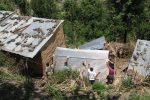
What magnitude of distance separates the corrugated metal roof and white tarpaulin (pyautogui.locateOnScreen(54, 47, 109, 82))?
3.11 ft

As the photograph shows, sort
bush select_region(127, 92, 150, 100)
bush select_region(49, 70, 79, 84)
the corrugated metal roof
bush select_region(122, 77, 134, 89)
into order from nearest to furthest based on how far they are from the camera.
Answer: bush select_region(127, 92, 150, 100) < bush select_region(122, 77, 134, 89) < bush select_region(49, 70, 79, 84) < the corrugated metal roof

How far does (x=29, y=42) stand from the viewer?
14.9 meters

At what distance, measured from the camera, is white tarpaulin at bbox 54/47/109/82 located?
1440 centimetres

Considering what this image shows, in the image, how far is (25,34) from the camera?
50.8ft

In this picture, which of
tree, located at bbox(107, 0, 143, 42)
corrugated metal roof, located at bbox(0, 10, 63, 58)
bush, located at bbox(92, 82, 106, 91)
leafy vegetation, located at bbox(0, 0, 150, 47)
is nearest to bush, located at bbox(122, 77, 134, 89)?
bush, located at bbox(92, 82, 106, 91)

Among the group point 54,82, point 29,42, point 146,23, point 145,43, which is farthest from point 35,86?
point 146,23

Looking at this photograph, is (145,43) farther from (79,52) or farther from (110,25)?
(110,25)

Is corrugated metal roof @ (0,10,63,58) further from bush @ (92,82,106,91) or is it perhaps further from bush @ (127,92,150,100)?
bush @ (127,92,150,100)

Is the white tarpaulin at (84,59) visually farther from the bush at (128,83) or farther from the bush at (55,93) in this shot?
the bush at (55,93)

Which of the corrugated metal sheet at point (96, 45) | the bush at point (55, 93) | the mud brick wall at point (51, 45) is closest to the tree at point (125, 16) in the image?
the corrugated metal sheet at point (96, 45)

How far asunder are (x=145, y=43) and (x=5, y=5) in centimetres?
973

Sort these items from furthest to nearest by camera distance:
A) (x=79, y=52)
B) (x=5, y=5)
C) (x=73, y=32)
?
(x=5, y=5) < (x=73, y=32) < (x=79, y=52)

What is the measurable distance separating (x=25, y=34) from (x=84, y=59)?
9.06ft

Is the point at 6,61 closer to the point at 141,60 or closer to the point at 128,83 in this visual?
the point at 128,83
